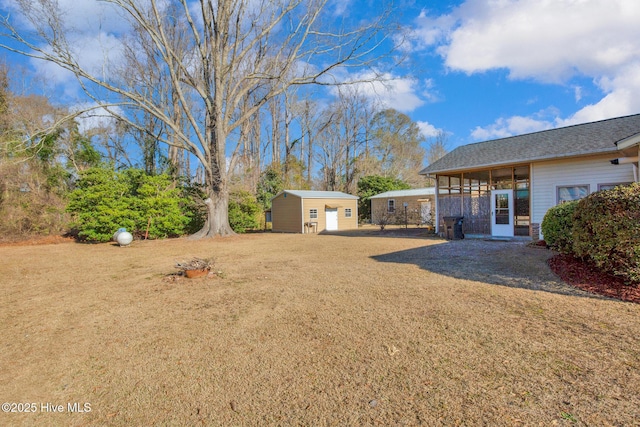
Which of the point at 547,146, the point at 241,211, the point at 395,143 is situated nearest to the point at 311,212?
the point at 241,211

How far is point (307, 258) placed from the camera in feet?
29.8

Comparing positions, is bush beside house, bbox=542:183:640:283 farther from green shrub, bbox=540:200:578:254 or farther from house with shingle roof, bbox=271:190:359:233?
house with shingle roof, bbox=271:190:359:233

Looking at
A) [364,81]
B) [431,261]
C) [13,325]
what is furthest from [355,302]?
[364,81]

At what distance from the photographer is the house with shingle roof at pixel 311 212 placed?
20.5 m

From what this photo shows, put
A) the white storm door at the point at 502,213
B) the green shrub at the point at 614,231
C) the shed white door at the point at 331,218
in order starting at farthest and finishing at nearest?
the shed white door at the point at 331,218 < the white storm door at the point at 502,213 < the green shrub at the point at 614,231

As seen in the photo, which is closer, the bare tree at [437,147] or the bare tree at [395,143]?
the bare tree at [395,143]

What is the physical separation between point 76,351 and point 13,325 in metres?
1.60

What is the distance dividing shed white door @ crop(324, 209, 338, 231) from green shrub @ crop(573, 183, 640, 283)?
16903mm

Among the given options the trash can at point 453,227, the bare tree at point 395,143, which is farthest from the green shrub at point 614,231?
the bare tree at point 395,143

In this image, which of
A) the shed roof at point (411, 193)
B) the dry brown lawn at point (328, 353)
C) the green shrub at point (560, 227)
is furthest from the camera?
the shed roof at point (411, 193)

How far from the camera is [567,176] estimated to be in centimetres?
1116

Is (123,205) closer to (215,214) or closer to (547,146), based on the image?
(215,214)

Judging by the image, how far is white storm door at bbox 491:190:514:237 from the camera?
12.4 metres

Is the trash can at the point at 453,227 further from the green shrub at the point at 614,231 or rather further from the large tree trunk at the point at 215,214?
the large tree trunk at the point at 215,214
